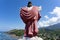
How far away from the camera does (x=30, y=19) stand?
Answer: 5.49 m

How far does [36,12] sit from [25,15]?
0.23m

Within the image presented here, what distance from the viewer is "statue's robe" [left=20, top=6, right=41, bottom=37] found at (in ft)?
17.9

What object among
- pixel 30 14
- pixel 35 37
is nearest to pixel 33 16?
pixel 30 14

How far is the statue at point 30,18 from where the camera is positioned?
215 inches

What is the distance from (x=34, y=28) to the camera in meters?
5.46

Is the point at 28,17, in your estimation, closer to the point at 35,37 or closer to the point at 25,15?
the point at 25,15

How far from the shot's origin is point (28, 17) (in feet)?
18.0

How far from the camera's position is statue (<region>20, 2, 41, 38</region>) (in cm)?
546

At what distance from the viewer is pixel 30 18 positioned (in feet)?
18.0

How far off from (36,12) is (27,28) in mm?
369

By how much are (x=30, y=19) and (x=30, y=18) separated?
0.03 meters

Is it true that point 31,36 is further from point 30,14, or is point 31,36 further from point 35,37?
point 30,14

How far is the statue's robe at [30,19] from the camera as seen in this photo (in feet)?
17.9

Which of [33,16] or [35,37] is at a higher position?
[33,16]
